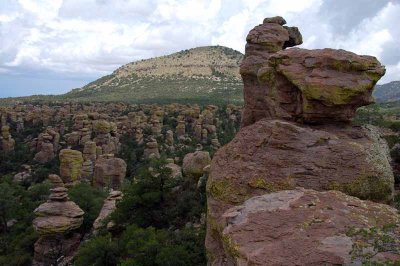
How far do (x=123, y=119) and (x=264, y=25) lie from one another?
58488 millimetres

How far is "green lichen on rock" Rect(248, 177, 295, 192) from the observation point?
9922 mm

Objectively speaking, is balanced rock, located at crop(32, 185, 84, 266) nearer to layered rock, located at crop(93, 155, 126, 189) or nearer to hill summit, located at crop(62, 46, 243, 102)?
layered rock, located at crop(93, 155, 126, 189)

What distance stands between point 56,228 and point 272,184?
64.2 feet

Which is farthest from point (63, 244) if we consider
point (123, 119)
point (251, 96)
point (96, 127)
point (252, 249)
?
point (123, 119)

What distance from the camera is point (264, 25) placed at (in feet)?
59.5

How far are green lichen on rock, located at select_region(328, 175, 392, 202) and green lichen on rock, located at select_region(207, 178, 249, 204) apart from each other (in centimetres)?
206

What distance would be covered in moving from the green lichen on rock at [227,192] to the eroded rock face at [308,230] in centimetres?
203

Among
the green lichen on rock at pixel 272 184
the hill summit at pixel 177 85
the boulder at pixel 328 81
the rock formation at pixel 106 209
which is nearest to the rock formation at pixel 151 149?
the rock formation at pixel 106 209

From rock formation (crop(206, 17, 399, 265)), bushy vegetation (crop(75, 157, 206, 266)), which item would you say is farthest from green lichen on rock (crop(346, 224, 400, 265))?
bushy vegetation (crop(75, 157, 206, 266))

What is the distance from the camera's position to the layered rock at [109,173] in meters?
46.5

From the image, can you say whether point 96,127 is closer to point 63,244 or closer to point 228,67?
point 63,244

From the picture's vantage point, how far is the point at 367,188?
998 cm

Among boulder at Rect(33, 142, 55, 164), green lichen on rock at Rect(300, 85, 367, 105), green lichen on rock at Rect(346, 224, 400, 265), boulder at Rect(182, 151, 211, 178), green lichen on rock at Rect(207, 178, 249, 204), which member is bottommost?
boulder at Rect(33, 142, 55, 164)

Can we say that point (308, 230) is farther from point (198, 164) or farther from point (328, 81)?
point (198, 164)
